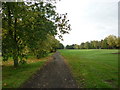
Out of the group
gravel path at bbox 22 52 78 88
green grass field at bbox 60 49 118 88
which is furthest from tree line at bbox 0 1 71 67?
green grass field at bbox 60 49 118 88

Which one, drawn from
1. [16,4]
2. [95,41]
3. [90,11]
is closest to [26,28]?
[16,4]

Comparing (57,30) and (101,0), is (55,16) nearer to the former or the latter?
(57,30)

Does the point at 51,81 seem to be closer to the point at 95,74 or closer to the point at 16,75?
the point at 16,75

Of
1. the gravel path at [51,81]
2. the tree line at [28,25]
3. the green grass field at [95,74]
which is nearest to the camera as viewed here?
the gravel path at [51,81]

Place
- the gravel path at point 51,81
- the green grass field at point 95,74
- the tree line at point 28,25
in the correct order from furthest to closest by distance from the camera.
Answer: the tree line at point 28,25 → the green grass field at point 95,74 → the gravel path at point 51,81

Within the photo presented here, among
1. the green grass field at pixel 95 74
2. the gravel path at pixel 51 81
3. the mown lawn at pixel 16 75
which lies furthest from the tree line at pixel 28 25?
the green grass field at pixel 95 74

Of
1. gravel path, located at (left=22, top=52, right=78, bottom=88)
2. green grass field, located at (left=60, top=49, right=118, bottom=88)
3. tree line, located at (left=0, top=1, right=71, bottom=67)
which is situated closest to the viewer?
gravel path, located at (left=22, top=52, right=78, bottom=88)

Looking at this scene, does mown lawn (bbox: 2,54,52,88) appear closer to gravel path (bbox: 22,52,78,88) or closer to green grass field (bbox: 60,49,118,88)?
gravel path (bbox: 22,52,78,88)

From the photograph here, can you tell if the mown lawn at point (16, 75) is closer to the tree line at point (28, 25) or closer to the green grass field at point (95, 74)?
the tree line at point (28, 25)

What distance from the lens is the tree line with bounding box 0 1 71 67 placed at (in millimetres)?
9164

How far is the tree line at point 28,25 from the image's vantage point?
916 centimetres

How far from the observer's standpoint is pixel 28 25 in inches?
427

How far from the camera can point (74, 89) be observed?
5.65 metres

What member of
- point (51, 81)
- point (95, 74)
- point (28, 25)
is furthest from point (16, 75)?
point (95, 74)
